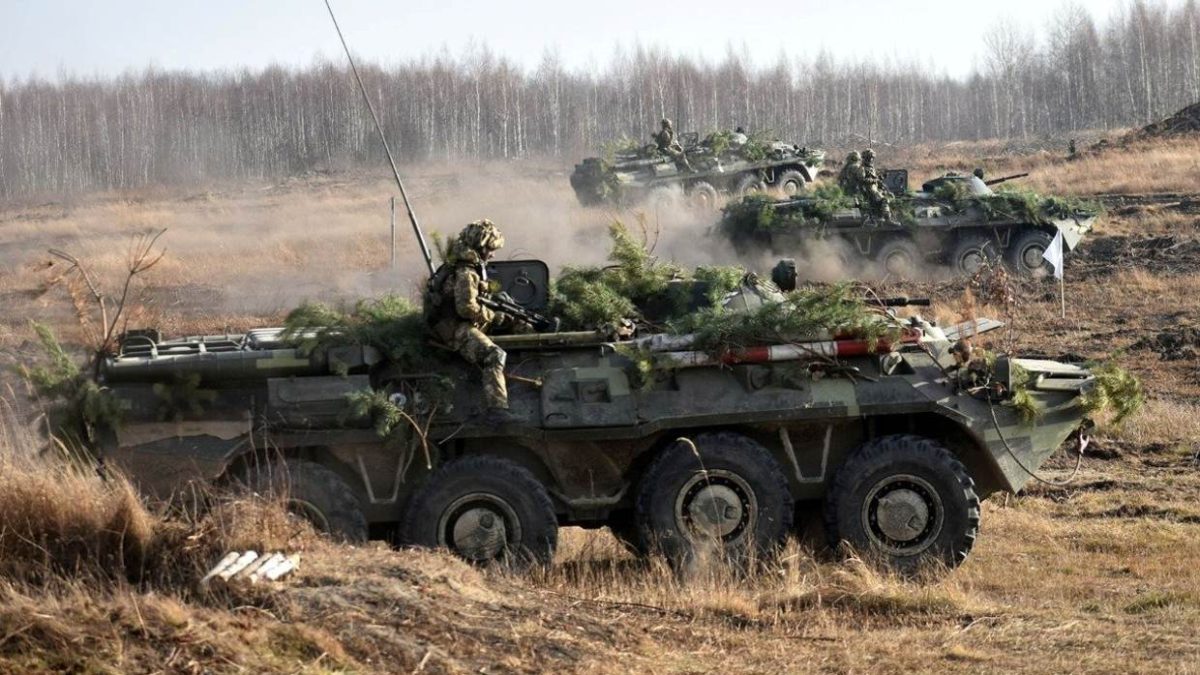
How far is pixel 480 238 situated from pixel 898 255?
611 inches

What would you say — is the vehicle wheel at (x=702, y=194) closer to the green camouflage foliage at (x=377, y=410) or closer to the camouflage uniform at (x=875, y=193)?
the camouflage uniform at (x=875, y=193)

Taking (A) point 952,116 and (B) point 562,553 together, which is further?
(A) point 952,116

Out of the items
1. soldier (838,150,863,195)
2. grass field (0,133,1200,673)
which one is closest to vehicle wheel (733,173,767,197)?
soldier (838,150,863,195)

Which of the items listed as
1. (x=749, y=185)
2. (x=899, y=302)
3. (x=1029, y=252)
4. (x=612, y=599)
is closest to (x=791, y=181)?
(x=749, y=185)

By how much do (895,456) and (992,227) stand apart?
1522cm

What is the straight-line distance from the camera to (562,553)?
12.7 metres

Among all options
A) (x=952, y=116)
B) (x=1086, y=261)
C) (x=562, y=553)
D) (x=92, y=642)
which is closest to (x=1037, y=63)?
(x=952, y=116)

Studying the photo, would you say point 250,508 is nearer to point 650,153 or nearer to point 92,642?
point 92,642

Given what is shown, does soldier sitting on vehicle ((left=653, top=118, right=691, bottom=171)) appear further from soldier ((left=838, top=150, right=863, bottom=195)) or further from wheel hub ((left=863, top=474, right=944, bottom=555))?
wheel hub ((left=863, top=474, right=944, bottom=555))

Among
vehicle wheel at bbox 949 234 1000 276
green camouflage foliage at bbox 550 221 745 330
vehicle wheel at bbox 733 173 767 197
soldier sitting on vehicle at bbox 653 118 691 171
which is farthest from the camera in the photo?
vehicle wheel at bbox 733 173 767 197

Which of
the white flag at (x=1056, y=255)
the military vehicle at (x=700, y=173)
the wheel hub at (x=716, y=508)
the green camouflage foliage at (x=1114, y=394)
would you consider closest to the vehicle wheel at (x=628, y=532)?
the wheel hub at (x=716, y=508)

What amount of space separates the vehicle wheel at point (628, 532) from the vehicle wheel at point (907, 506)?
4.20 ft

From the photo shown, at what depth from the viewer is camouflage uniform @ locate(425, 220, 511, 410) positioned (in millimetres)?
11477

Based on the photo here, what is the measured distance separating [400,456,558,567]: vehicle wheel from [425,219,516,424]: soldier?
0.40 meters
